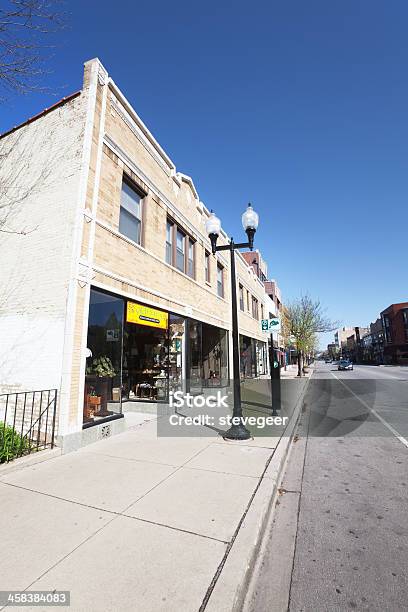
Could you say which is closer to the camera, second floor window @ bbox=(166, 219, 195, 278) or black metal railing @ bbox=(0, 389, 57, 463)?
black metal railing @ bbox=(0, 389, 57, 463)

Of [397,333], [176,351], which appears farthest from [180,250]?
[397,333]

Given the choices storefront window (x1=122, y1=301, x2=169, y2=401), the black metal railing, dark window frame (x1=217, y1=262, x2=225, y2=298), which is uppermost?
dark window frame (x1=217, y1=262, x2=225, y2=298)

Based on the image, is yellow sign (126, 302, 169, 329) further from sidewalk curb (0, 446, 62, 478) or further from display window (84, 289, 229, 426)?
sidewalk curb (0, 446, 62, 478)

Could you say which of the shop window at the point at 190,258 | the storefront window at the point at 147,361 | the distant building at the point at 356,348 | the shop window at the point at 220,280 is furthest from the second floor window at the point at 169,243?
the distant building at the point at 356,348

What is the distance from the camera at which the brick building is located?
258 inches

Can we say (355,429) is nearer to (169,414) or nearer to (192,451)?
(192,451)

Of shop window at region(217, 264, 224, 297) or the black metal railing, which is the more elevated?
shop window at region(217, 264, 224, 297)

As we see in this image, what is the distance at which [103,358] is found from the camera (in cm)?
780

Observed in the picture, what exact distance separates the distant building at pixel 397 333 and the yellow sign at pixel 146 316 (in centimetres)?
7199

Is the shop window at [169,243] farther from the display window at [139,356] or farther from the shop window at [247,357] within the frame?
the shop window at [247,357]

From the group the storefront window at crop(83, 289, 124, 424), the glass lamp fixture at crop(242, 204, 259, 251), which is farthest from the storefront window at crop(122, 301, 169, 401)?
the glass lamp fixture at crop(242, 204, 259, 251)

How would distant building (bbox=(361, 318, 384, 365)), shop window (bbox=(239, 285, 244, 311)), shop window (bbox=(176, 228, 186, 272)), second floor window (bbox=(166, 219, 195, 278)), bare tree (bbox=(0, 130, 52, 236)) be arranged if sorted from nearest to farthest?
bare tree (bbox=(0, 130, 52, 236)) → second floor window (bbox=(166, 219, 195, 278)) → shop window (bbox=(176, 228, 186, 272)) → shop window (bbox=(239, 285, 244, 311)) → distant building (bbox=(361, 318, 384, 365))

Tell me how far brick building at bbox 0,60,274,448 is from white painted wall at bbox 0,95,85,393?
1.3 inches

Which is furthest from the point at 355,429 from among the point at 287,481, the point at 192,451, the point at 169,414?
the point at 169,414
